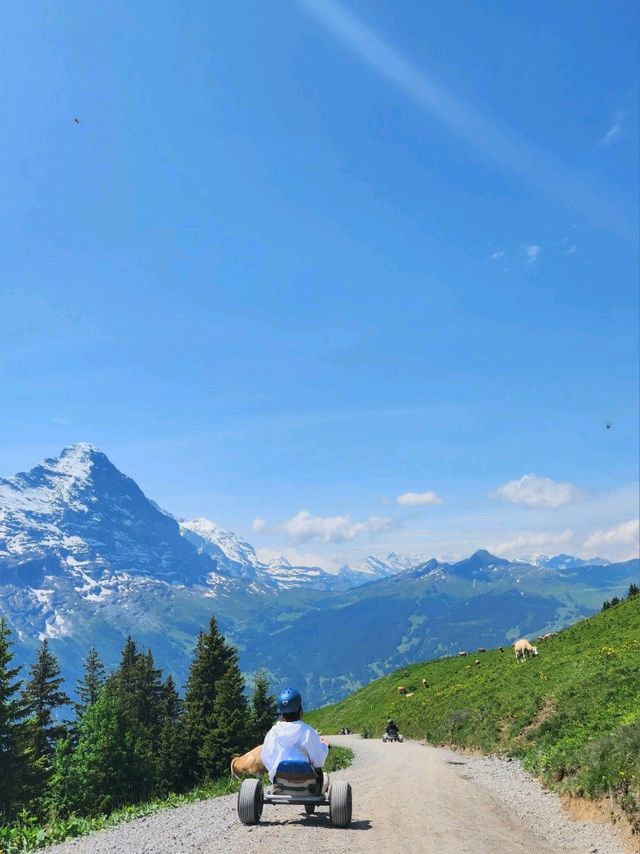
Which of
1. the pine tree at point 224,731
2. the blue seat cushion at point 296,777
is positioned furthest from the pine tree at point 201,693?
the blue seat cushion at point 296,777

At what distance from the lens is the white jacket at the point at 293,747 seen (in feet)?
37.4

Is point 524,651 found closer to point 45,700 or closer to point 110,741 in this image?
point 110,741

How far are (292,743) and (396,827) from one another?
3.45 meters

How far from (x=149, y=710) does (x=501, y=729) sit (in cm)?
6249

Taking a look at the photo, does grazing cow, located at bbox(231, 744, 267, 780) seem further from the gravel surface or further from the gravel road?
the gravel surface

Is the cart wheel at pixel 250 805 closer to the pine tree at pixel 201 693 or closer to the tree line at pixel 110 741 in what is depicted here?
the tree line at pixel 110 741

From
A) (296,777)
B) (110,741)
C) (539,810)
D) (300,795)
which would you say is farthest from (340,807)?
(110,741)

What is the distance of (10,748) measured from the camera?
45312 mm

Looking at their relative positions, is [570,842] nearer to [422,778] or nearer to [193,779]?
[422,778]

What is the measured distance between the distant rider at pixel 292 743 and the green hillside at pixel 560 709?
28.5 ft

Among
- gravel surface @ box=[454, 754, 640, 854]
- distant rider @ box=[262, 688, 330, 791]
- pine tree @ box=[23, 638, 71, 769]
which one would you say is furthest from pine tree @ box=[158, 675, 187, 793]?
distant rider @ box=[262, 688, 330, 791]

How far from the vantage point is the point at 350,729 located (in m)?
62.9

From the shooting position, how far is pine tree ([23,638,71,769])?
60.2 m

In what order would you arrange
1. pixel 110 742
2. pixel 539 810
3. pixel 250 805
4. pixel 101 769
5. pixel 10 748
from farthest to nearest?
1. pixel 110 742
2. pixel 101 769
3. pixel 10 748
4. pixel 539 810
5. pixel 250 805
